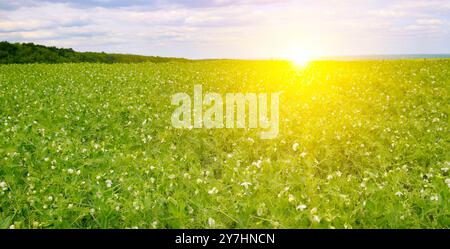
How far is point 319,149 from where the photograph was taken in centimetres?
738

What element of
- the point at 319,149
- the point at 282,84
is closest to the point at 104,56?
the point at 282,84

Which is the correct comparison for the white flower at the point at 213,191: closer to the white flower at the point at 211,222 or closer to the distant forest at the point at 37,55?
the white flower at the point at 211,222

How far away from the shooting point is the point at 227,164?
664 cm

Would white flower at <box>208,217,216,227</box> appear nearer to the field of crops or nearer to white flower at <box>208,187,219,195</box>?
the field of crops

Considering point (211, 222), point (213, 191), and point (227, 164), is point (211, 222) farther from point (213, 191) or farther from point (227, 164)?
point (227, 164)

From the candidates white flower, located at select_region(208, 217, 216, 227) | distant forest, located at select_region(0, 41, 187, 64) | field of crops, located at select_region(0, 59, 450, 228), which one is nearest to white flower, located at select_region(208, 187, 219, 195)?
field of crops, located at select_region(0, 59, 450, 228)

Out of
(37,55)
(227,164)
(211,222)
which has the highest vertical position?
(37,55)

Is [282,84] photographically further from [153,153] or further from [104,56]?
[104,56]

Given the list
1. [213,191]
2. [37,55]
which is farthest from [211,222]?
[37,55]

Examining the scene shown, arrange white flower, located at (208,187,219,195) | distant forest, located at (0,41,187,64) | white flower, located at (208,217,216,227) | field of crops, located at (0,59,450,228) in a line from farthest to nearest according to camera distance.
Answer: distant forest, located at (0,41,187,64)
white flower, located at (208,187,219,195)
field of crops, located at (0,59,450,228)
white flower, located at (208,217,216,227)

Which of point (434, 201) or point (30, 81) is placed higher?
point (30, 81)

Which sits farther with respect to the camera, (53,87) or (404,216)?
(53,87)

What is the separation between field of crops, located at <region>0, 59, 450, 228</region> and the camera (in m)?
4.86
